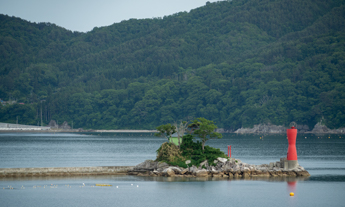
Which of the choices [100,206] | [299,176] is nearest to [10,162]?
[100,206]

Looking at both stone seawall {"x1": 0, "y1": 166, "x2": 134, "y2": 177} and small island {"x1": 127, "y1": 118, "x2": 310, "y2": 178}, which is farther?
small island {"x1": 127, "y1": 118, "x2": 310, "y2": 178}

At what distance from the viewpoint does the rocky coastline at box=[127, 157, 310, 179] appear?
54.0m

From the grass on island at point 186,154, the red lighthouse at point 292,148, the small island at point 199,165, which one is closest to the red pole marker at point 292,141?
the red lighthouse at point 292,148

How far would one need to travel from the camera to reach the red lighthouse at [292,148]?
52.2 m

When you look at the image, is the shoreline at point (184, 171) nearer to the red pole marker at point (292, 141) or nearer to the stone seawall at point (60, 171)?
the stone seawall at point (60, 171)

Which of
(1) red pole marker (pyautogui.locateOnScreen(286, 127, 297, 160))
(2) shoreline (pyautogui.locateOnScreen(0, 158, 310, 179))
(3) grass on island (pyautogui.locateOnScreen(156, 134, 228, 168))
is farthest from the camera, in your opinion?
(3) grass on island (pyautogui.locateOnScreen(156, 134, 228, 168))

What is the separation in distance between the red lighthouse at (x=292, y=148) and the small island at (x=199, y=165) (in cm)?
61

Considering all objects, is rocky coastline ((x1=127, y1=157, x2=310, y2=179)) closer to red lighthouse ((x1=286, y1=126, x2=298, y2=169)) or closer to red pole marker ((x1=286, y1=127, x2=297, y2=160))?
red lighthouse ((x1=286, y1=126, x2=298, y2=169))

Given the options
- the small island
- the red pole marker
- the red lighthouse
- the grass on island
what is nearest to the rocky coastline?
the small island

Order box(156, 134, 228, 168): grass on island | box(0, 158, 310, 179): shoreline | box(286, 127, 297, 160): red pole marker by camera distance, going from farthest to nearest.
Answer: box(156, 134, 228, 168): grass on island
box(0, 158, 310, 179): shoreline
box(286, 127, 297, 160): red pole marker

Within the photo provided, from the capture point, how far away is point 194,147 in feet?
182

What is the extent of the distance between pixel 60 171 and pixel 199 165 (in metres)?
15.7

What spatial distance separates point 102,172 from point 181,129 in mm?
10472

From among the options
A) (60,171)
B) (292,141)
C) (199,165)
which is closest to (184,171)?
(199,165)
